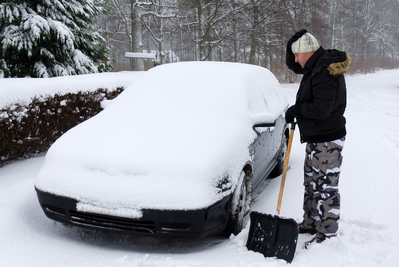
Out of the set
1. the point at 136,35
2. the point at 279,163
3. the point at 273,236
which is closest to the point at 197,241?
the point at 273,236

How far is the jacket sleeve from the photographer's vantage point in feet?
9.08

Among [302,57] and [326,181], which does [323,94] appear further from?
[326,181]

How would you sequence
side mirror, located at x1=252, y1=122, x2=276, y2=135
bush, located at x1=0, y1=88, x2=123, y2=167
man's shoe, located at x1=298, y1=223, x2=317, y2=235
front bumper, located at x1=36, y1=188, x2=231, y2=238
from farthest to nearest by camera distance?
bush, located at x1=0, y1=88, x2=123, y2=167
side mirror, located at x1=252, y1=122, x2=276, y2=135
man's shoe, located at x1=298, y1=223, x2=317, y2=235
front bumper, located at x1=36, y1=188, x2=231, y2=238

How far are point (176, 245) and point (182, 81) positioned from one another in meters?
1.81

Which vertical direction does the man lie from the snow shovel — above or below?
above

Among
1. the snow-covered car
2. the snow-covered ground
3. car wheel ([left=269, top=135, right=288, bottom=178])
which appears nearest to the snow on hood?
the snow-covered car

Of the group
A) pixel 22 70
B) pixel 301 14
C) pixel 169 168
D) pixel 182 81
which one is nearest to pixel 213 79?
pixel 182 81

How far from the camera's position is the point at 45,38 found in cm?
772

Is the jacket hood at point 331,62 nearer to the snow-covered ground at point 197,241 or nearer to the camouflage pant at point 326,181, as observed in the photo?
the camouflage pant at point 326,181

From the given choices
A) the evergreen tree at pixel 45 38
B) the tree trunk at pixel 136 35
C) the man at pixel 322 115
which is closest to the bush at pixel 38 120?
the evergreen tree at pixel 45 38

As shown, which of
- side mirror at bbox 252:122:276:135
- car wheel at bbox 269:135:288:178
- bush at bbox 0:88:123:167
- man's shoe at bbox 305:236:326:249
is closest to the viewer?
man's shoe at bbox 305:236:326:249

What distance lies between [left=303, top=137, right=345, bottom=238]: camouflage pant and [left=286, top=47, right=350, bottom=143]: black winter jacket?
8cm

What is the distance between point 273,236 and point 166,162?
3.66 ft

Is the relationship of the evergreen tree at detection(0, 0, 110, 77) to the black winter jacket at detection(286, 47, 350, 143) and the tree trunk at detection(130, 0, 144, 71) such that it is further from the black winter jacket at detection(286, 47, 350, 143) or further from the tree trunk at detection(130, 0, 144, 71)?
the black winter jacket at detection(286, 47, 350, 143)
